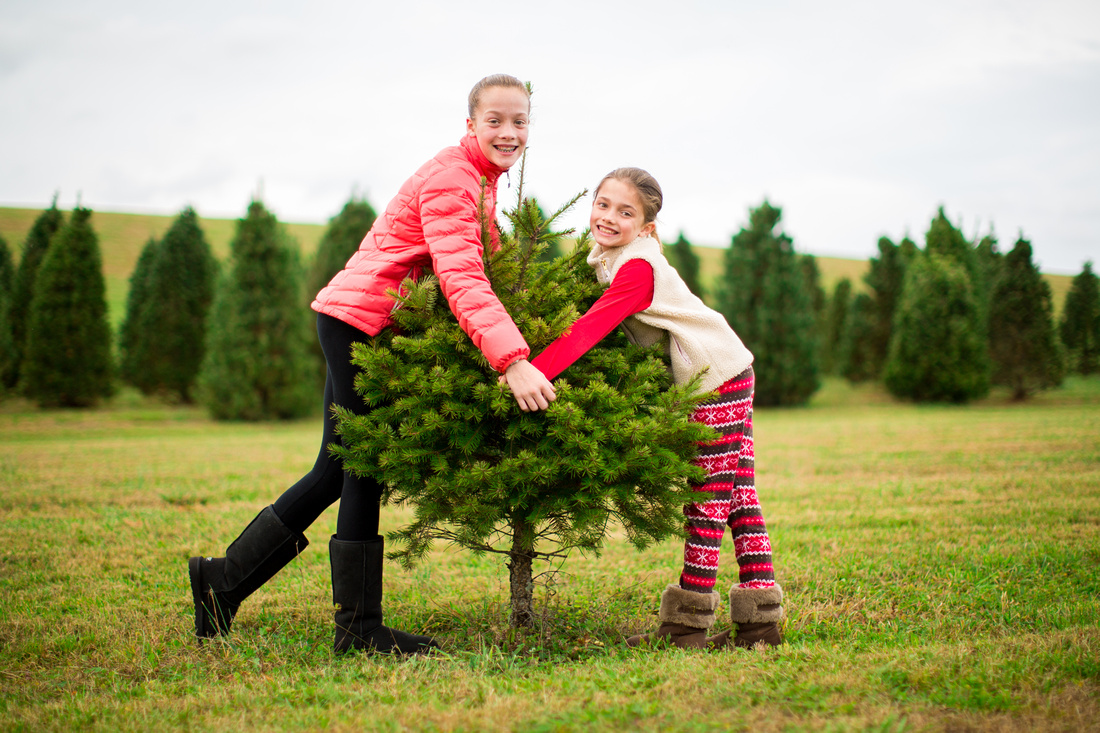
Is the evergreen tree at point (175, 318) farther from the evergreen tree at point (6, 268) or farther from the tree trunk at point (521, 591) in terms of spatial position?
the tree trunk at point (521, 591)

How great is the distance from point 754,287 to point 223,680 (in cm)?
2044

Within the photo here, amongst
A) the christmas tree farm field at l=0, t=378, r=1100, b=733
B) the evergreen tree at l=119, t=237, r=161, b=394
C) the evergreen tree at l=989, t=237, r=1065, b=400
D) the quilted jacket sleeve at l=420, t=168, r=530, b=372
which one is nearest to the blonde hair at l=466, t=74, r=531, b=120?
the quilted jacket sleeve at l=420, t=168, r=530, b=372

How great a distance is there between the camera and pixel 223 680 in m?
2.89

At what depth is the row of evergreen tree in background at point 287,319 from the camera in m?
18.3

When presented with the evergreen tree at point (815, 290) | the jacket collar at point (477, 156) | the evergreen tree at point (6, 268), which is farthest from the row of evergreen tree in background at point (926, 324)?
the evergreen tree at point (6, 268)

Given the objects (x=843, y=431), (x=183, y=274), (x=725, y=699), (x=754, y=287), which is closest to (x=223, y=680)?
(x=725, y=699)

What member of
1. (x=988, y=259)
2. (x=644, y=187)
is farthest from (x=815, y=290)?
(x=644, y=187)

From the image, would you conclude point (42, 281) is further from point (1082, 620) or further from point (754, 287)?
point (1082, 620)

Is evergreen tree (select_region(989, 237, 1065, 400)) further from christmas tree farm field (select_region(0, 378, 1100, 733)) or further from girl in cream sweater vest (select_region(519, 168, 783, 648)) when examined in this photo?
girl in cream sweater vest (select_region(519, 168, 783, 648))

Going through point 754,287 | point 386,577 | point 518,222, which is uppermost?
point 754,287

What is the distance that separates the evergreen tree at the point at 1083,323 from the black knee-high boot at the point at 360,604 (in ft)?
91.8

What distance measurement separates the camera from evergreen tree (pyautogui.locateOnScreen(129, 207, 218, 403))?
69.6 feet

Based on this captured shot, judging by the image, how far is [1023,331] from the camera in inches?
843

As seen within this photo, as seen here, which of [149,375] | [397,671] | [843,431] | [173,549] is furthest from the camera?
[149,375]
